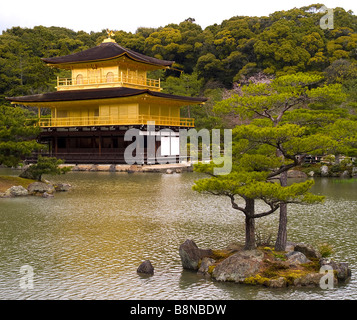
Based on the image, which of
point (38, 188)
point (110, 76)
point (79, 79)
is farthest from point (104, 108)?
point (38, 188)

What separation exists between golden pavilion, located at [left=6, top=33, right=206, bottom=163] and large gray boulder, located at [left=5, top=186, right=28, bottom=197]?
47.9 feet

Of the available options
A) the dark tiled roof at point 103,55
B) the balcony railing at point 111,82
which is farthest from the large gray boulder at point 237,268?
the balcony railing at point 111,82

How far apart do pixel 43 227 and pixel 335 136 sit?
29.6 ft

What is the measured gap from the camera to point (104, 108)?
39000 millimetres

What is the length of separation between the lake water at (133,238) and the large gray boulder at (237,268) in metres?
0.22

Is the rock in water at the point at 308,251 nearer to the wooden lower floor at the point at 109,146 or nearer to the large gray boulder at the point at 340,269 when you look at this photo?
the large gray boulder at the point at 340,269

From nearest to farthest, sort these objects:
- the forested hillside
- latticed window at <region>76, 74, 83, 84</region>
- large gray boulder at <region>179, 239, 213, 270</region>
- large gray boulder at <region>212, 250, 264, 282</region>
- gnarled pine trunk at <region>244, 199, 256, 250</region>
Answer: large gray boulder at <region>212, 250, 264, 282</region> → large gray boulder at <region>179, 239, 213, 270</region> → gnarled pine trunk at <region>244, 199, 256, 250</region> → latticed window at <region>76, 74, 83, 84</region> → the forested hillside

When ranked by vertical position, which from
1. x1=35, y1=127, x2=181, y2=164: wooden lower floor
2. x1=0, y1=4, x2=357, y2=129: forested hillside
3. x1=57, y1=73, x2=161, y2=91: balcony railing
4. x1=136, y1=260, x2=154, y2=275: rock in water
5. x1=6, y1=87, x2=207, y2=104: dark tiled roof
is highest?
x1=0, y1=4, x2=357, y2=129: forested hillside

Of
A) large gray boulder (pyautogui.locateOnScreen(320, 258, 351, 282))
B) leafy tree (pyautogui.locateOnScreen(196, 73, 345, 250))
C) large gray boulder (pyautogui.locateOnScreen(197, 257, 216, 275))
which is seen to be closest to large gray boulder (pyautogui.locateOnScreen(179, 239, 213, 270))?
large gray boulder (pyautogui.locateOnScreen(197, 257, 216, 275))

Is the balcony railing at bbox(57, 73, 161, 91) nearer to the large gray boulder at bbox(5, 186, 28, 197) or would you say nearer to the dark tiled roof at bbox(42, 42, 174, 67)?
the dark tiled roof at bbox(42, 42, 174, 67)

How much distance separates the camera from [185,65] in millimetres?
68938

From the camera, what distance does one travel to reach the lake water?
948 centimetres
